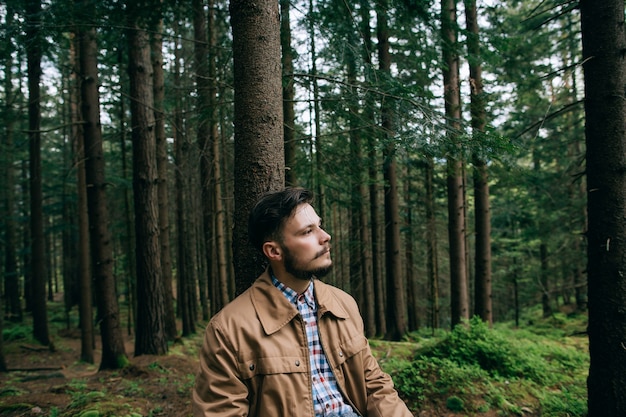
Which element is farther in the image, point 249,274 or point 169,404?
point 169,404

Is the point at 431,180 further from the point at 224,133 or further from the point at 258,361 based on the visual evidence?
the point at 258,361

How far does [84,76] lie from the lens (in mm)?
7941

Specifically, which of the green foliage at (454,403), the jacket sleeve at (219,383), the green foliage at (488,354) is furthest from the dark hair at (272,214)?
the green foliage at (488,354)

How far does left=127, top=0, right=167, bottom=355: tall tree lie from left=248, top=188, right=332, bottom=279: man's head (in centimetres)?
617

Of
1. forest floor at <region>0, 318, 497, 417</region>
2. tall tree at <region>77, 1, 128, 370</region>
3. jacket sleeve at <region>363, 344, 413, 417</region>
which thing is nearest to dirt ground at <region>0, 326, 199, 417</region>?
forest floor at <region>0, 318, 497, 417</region>

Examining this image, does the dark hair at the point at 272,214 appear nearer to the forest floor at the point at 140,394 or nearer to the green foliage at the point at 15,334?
the forest floor at the point at 140,394

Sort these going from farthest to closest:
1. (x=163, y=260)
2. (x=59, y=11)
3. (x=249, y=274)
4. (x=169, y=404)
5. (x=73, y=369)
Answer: (x=163, y=260), (x=73, y=369), (x=169, y=404), (x=59, y=11), (x=249, y=274)

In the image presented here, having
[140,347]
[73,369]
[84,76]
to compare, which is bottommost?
[73,369]

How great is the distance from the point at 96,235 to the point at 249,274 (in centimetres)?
606

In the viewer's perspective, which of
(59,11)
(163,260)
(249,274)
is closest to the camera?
(249,274)

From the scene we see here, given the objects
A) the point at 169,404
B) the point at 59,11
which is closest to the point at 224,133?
the point at 59,11

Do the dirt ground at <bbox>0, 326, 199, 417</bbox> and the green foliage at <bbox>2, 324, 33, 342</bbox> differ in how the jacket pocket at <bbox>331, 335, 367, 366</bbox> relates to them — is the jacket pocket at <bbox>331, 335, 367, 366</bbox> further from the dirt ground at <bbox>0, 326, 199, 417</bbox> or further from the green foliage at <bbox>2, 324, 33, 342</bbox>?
the green foliage at <bbox>2, 324, 33, 342</bbox>

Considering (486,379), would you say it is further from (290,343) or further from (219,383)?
(219,383)

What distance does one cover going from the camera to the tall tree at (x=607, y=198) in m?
4.00
